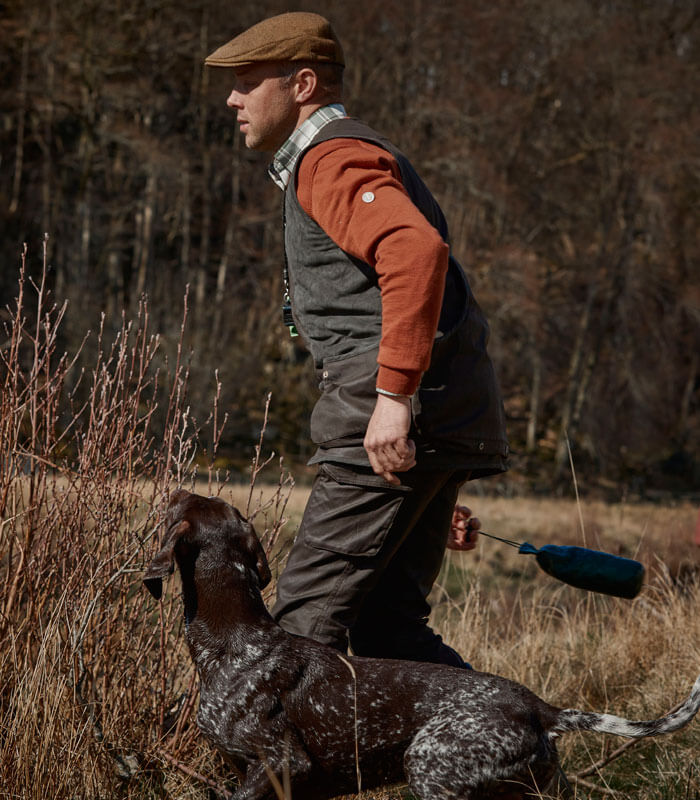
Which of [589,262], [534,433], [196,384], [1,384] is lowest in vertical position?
[534,433]

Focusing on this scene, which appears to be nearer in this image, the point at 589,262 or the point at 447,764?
the point at 447,764

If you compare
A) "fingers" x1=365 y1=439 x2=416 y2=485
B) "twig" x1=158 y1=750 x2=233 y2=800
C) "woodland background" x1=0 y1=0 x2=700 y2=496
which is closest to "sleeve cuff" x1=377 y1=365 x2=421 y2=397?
"fingers" x1=365 y1=439 x2=416 y2=485

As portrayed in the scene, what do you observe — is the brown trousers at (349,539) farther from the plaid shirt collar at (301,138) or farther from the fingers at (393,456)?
the plaid shirt collar at (301,138)

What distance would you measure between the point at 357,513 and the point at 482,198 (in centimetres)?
2557

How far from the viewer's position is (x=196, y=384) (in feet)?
71.3

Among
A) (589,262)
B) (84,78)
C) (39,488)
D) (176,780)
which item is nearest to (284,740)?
(176,780)

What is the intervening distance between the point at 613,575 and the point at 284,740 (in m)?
1.18

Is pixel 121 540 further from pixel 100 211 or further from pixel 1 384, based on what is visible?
pixel 100 211

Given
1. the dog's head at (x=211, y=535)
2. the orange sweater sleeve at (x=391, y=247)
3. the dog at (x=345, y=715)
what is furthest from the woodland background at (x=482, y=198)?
the orange sweater sleeve at (x=391, y=247)

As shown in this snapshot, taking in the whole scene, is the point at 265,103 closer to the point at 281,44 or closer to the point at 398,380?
the point at 281,44

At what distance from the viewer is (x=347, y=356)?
2805mm

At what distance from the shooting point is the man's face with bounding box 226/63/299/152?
2.88 m

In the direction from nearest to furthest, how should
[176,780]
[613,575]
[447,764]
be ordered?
1. [447,764]
2. [613,575]
3. [176,780]

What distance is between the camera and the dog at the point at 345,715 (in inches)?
97.6
